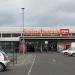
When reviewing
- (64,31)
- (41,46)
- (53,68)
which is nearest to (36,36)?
(64,31)

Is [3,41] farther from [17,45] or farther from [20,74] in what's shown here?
[20,74]

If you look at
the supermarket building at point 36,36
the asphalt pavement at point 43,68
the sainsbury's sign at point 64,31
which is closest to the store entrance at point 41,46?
the supermarket building at point 36,36

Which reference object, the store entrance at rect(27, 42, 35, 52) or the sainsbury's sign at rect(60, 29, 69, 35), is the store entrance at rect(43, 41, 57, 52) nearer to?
the store entrance at rect(27, 42, 35, 52)

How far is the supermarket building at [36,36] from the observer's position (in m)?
99.9

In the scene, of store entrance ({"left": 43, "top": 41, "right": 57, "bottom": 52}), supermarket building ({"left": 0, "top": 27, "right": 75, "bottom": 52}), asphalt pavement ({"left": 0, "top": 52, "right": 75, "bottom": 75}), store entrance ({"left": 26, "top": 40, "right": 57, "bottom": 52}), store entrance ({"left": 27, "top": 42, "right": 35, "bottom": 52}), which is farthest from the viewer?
store entrance ({"left": 43, "top": 41, "right": 57, "bottom": 52})

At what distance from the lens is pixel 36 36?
325ft

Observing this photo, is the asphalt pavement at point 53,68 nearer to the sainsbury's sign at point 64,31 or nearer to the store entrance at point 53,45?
the sainsbury's sign at point 64,31

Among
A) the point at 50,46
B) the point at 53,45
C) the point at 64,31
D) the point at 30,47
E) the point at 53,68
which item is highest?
the point at 64,31

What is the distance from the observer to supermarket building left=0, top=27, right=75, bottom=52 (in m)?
99.9

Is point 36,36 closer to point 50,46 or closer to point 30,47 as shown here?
point 30,47

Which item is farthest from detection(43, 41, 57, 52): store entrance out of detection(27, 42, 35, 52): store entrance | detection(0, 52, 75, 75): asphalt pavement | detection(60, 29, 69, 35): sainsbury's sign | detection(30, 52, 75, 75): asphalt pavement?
detection(0, 52, 75, 75): asphalt pavement

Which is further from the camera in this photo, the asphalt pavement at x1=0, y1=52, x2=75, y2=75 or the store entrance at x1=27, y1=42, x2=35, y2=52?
the store entrance at x1=27, y1=42, x2=35, y2=52

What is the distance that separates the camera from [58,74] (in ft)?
71.7

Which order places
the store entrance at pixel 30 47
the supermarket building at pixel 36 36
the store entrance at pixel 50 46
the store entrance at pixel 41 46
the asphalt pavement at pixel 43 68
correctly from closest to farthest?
the asphalt pavement at pixel 43 68 < the supermarket building at pixel 36 36 < the store entrance at pixel 30 47 < the store entrance at pixel 41 46 < the store entrance at pixel 50 46
